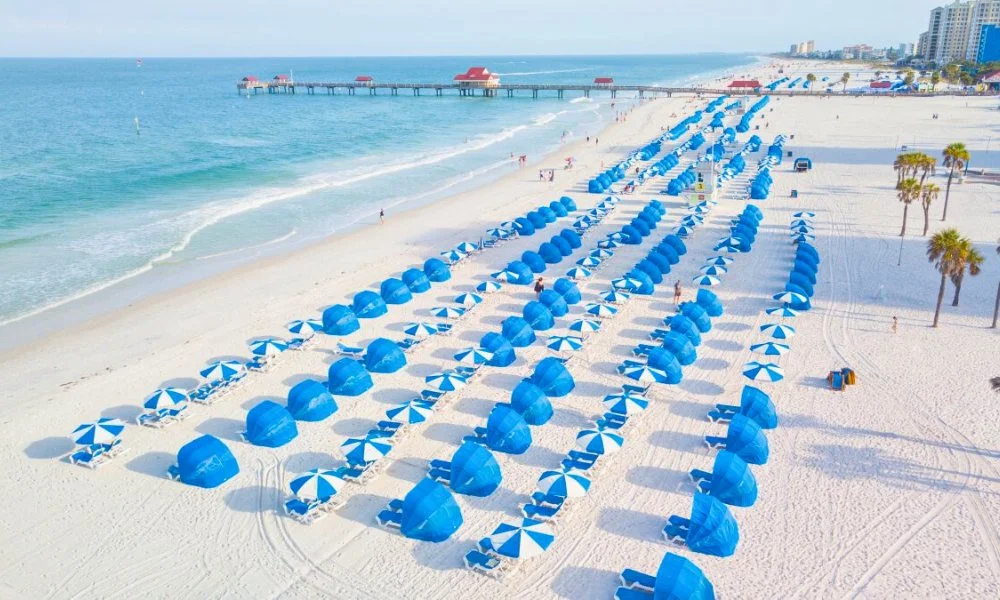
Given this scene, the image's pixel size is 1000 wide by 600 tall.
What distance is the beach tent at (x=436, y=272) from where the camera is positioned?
27484 millimetres

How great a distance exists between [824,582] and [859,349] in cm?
1070

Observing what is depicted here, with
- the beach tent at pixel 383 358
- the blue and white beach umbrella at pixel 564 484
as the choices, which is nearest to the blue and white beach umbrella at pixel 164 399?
the beach tent at pixel 383 358

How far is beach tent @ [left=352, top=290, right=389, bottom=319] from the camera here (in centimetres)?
2395

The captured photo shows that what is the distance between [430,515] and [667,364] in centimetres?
851

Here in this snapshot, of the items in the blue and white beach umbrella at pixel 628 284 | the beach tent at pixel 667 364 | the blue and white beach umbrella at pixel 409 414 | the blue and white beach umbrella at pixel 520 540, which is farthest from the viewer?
the blue and white beach umbrella at pixel 628 284

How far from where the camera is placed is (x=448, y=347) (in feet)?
71.7

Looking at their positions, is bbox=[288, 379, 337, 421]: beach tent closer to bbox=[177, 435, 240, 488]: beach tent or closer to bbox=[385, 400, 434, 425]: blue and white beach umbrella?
bbox=[385, 400, 434, 425]: blue and white beach umbrella

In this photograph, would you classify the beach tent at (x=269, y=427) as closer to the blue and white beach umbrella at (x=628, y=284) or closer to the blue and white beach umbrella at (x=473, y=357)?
the blue and white beach umbrella at (x=473, y=357)

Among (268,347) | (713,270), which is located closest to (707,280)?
(713,270)

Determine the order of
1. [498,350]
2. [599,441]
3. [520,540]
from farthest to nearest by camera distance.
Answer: [498,350], [599,441], [520,540]

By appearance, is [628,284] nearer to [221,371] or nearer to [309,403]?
[309,403]

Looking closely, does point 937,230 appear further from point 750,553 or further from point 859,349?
point 750,553

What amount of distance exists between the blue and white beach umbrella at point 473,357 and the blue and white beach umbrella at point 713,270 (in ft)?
34.9

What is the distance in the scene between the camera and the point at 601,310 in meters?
23.3
